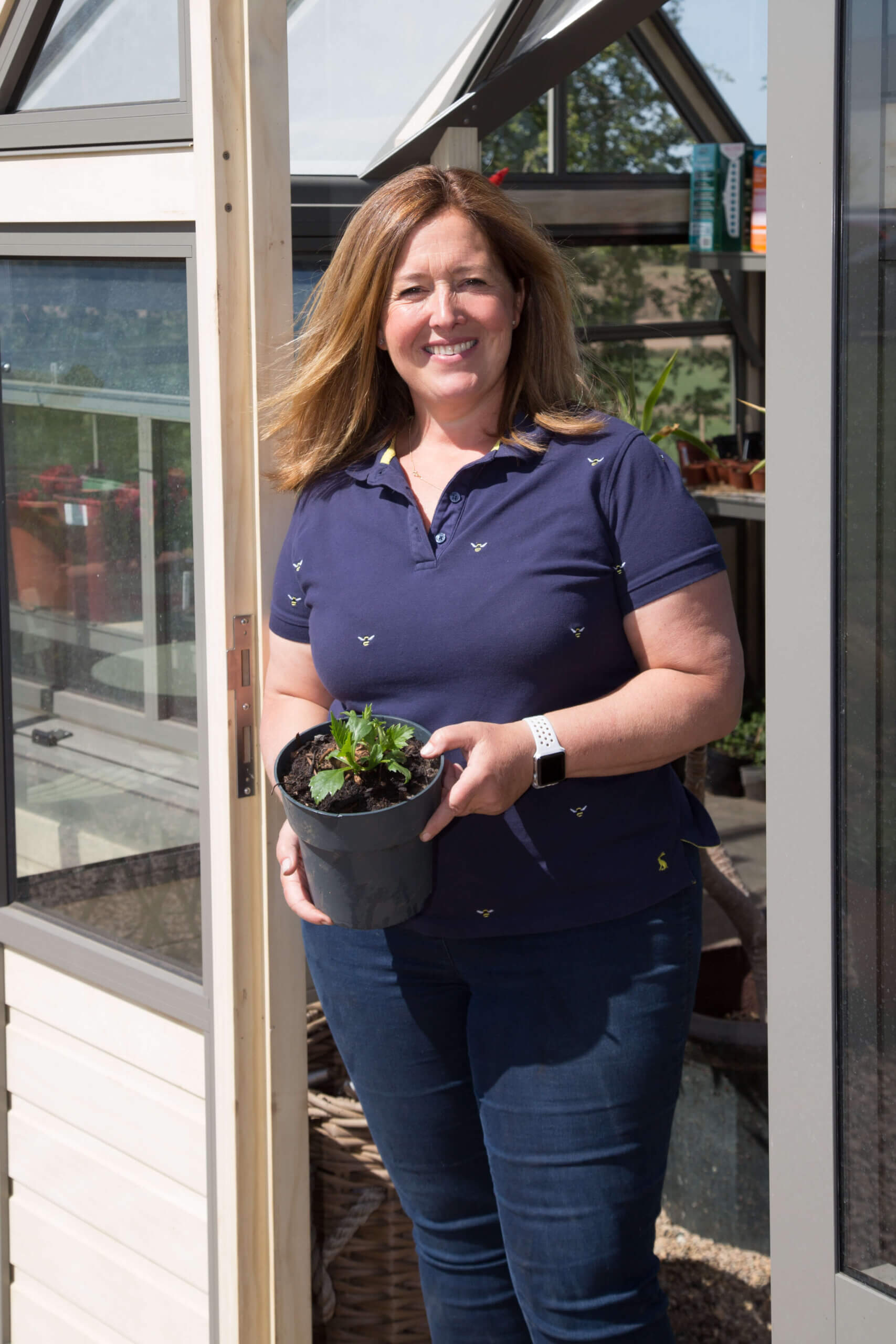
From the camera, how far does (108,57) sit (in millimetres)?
1752

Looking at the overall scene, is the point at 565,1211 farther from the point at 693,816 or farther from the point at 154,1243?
the point at 154,1243

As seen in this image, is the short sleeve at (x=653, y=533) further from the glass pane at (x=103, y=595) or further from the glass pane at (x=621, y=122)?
the glass pane at (x=621, y=122)

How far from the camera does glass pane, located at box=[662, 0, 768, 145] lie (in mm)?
3947

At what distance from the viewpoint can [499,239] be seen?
1.47 m

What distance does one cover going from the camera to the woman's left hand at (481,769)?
4.10 feet

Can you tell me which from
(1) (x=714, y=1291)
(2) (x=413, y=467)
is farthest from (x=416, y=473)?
(1) (x=714, y=1291)

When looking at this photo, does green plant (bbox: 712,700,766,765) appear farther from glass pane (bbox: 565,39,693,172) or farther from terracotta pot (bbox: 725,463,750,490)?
glass pane (bbox: 565,39,693,172)

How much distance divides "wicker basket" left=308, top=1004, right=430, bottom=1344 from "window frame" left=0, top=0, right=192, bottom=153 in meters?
1.40

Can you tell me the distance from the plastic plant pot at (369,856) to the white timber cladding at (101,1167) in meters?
0.62

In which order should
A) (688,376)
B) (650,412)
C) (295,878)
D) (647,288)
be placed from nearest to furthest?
(295,878) → (650,412) → (647,288) → (688,376)

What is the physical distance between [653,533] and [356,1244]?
1.28 m

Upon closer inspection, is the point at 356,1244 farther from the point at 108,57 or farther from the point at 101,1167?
the point at 108,57

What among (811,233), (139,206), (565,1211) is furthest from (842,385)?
(139,206)

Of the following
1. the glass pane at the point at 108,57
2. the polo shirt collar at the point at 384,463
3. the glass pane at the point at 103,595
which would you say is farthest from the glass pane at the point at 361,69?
the polo shirt collar at the point at 384,463
